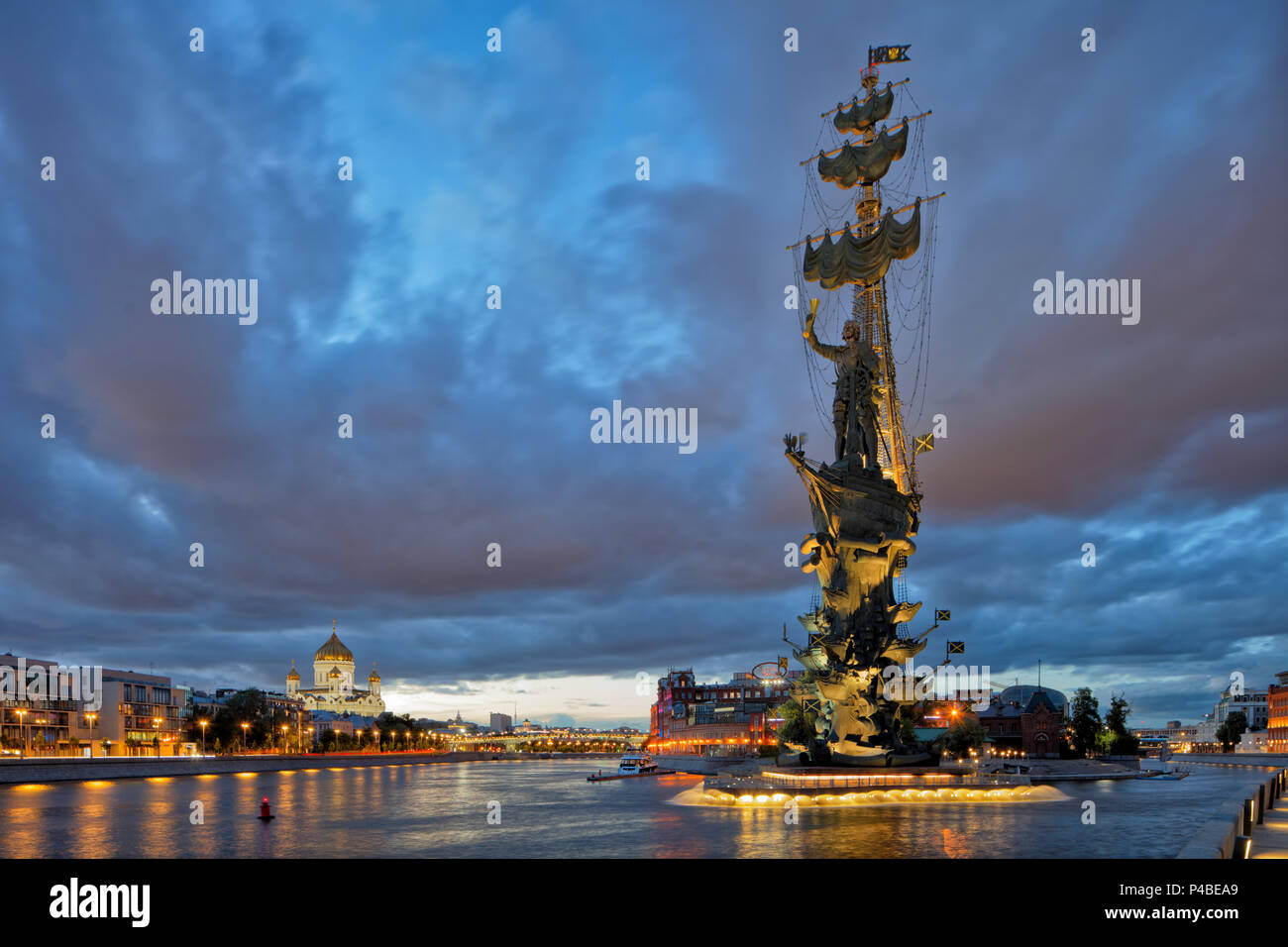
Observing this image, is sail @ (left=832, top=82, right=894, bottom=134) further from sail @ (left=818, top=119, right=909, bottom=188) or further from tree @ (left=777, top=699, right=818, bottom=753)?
tree @ (left=777, top=699, right=818, bottom=753)

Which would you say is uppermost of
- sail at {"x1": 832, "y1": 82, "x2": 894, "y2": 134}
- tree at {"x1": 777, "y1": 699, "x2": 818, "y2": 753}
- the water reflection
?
sail at {"x1": 832, "y1": 82, "x2": 894, "y2": 134}

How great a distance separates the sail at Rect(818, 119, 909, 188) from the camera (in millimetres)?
72125

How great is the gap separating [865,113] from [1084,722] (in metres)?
74.4

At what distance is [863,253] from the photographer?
228 feet

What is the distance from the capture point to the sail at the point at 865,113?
244 feet

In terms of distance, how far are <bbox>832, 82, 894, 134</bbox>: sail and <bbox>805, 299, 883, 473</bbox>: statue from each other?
21725mm

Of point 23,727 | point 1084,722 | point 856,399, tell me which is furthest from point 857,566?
point 23,727

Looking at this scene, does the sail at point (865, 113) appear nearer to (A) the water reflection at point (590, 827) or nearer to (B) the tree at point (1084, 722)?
(A) the water reflection at point (590, 827)

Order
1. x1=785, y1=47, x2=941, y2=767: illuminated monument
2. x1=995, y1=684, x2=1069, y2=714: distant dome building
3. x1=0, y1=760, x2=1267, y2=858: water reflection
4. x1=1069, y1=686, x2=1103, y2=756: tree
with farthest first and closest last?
x1=995, y1=684, x2=1069, y2=714: distant dome building
x1=1069, y1=686, x2=1103, y2=756: tree
x1=785, y1=47, x2=941, y2=767: illuminated monument
x1=0, y1=760, x2=1267, y2=858: water reflection

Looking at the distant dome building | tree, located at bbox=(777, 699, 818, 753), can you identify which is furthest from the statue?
the distant dome building

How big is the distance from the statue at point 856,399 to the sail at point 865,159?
16.6m

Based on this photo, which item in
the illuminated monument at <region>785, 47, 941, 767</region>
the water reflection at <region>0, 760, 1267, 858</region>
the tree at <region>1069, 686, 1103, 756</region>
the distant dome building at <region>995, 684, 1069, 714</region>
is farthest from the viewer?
the distant dome building at <region>995, 684, 1069, 714</region>
